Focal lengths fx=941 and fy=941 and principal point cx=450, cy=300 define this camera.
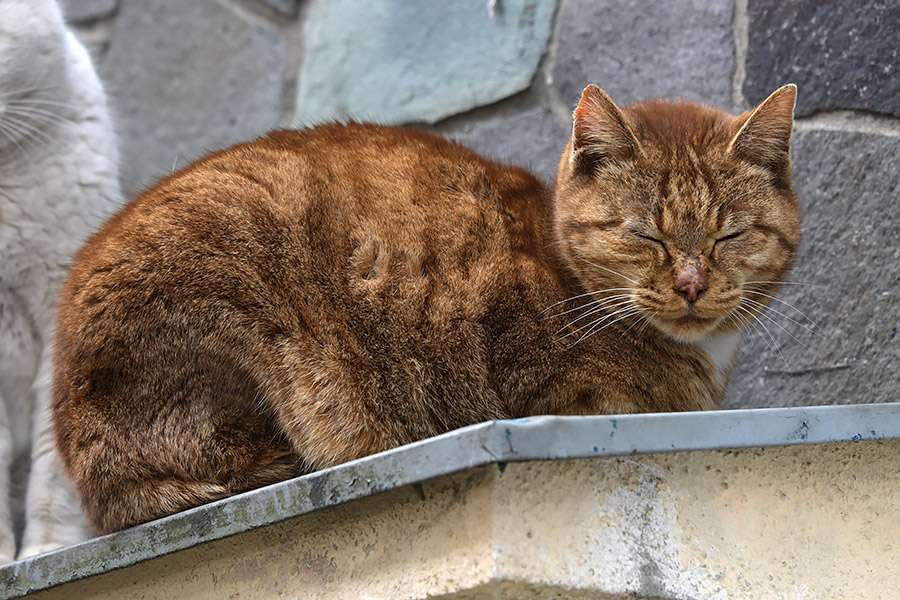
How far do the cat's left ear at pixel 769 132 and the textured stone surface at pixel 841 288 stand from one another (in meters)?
0.49

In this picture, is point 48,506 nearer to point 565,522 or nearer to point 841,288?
point 565,522

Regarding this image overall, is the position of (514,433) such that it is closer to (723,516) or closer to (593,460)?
(593,460)

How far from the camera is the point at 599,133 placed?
71.4 inches

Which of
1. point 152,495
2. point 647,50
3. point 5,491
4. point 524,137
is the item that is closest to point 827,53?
point 647,50

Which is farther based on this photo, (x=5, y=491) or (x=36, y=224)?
(x=36, y=224)

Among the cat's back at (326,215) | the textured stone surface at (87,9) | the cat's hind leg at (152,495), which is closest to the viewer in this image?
the cat's hind leg at (152,495)

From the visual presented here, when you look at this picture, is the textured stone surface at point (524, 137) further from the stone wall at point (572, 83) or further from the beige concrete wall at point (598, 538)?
the beige concrete wall at point (598, 538)

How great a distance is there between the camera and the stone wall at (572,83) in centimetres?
221

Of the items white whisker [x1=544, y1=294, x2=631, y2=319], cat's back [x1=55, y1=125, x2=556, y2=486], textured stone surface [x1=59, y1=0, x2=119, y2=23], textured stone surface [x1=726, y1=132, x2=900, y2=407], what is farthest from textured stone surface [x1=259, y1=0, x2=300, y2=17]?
white whisker [x1=544, y1=294, x2=631, y2=319]

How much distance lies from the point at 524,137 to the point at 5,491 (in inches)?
70.5

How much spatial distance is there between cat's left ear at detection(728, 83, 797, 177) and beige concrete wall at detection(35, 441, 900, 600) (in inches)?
23.1

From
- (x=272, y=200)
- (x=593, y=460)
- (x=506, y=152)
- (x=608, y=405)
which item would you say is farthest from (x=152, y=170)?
(x=593, y=460)

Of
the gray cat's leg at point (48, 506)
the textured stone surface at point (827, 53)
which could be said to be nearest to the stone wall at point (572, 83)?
the textured stone surface at point (827, 53)

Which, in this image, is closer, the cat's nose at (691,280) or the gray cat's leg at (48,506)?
the cat's nose at (691,280)
